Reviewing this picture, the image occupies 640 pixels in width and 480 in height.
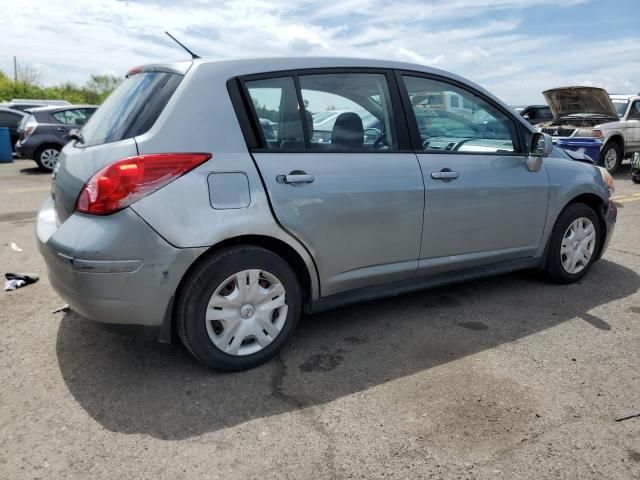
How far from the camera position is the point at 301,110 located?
310 centimetres

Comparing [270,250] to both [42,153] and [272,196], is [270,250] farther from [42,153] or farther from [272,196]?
[42,153]

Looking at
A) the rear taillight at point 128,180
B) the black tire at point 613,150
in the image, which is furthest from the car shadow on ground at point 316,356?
the black tire at point 613,150

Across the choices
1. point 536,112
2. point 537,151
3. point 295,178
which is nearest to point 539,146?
point 537,151

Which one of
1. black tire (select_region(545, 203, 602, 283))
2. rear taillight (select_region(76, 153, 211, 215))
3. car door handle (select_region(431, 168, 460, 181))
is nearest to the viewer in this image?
rear taillight (select_region(76, 153, 211, 215))

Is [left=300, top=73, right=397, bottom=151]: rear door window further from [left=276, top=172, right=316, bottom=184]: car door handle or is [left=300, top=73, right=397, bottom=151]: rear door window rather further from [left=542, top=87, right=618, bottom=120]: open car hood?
[left=542, top=87, right=618, bottom=120]: open car hood

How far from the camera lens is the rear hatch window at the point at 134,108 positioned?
9.12ft

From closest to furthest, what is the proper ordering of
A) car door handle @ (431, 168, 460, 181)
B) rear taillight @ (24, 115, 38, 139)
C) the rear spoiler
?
the rear spoiler
car door handle @ (431, 168, 460, 181)
rear taillight @ (24, 115, 38, 139)

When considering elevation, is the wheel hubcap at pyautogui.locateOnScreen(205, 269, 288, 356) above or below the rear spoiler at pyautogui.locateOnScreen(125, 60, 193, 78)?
below

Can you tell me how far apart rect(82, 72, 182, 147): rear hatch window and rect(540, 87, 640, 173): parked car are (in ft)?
32.0

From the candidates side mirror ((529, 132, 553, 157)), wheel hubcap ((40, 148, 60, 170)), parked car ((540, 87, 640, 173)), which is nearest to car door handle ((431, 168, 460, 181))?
side mirror ((529, 132, 553, 157))

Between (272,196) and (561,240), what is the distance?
2.52m

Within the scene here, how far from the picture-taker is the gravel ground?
228 cm

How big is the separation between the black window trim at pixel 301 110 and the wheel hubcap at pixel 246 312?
70 cm

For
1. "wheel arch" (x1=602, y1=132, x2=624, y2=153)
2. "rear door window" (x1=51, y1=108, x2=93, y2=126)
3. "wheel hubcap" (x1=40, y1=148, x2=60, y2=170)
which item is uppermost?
"wheel arch" (x1=602, y1=132, x2=624, y2=153)
